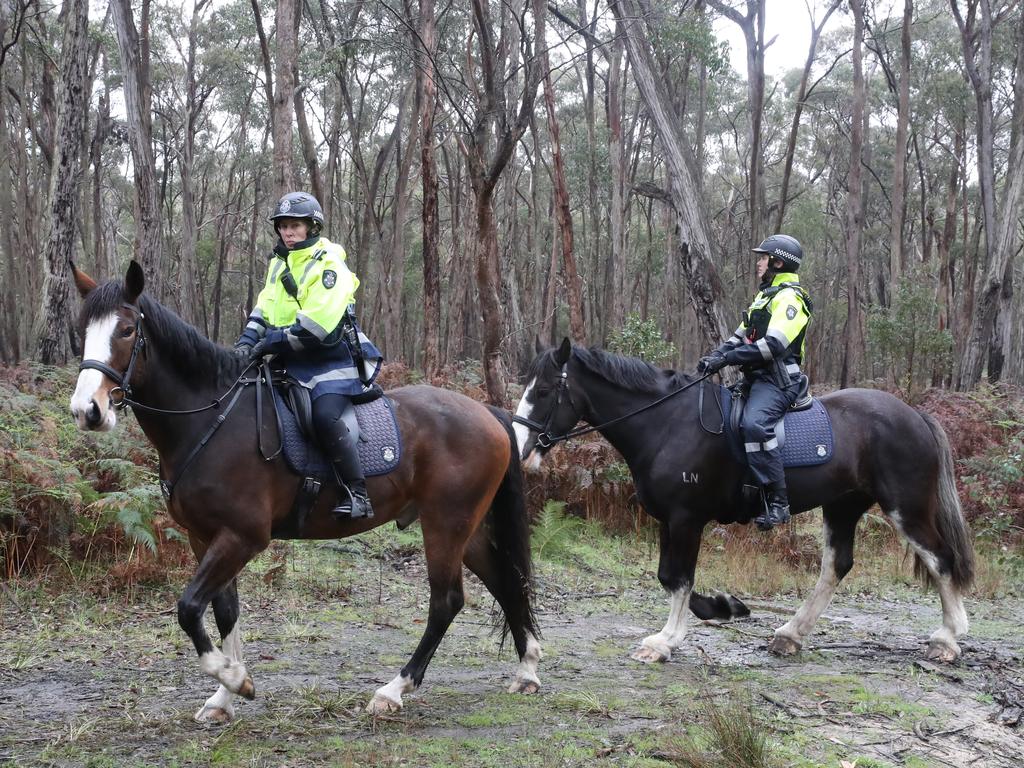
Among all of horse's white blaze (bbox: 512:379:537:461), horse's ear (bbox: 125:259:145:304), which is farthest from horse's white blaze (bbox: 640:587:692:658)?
horse's ear (bbox: 125:259:145:304)

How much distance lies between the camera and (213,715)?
489 centimetres

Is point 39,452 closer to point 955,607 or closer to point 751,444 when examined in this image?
point 751,444

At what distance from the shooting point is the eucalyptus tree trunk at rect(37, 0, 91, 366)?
47.6 feet

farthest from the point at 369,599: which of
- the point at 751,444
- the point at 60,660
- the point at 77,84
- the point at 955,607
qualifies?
the point at 77,84

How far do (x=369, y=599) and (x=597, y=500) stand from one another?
3.69 m

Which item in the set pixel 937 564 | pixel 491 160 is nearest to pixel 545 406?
pixel 937 564

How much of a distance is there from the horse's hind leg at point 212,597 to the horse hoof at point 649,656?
9.34ft

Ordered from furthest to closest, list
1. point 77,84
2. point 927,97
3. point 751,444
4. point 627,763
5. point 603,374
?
point 927,97
point 77,84
point 603,374
point 751,444
point 627,763

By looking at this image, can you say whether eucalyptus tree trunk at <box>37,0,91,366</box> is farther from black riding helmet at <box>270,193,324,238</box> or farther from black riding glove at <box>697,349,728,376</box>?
black riding glove at <box>697,349,728,376</box>

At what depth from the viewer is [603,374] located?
7145 mm

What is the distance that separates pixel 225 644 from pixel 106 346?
1881 mm

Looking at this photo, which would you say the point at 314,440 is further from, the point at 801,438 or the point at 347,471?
the point at 801,438

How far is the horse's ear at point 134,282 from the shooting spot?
438 cm

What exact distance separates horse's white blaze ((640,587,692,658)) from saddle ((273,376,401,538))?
2.47m
